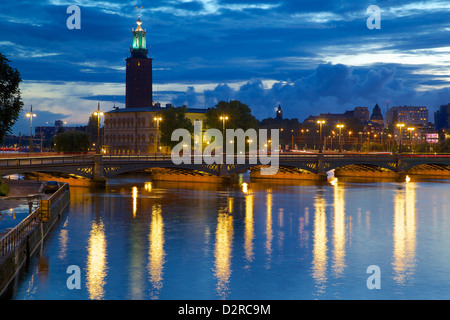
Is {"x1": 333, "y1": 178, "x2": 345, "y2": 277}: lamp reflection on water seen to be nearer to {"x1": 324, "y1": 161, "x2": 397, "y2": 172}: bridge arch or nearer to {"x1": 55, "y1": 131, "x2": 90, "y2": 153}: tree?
{"x1": 324, "y1": 161, "x2": 397, "y2": 172}: bridge arch

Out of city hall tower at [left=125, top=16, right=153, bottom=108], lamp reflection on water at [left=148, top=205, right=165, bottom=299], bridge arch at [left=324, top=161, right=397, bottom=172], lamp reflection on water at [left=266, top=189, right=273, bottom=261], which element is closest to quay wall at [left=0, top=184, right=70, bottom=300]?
lamp reflection on water at [left=148, top=205, right=165, bottom=299]

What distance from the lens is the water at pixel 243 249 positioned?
30.5 m

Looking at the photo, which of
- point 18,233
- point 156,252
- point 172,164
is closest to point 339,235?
point 156,252

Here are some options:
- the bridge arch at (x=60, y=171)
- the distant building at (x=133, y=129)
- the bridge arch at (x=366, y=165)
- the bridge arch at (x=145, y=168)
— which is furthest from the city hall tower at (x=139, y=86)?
the bridge arch at (x=60, y=171)

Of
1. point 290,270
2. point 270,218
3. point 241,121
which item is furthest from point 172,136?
point 290,270

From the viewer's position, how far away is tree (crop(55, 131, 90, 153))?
146 meters

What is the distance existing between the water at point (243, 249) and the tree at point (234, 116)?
64.3m

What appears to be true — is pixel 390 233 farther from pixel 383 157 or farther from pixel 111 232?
pixel 383 157

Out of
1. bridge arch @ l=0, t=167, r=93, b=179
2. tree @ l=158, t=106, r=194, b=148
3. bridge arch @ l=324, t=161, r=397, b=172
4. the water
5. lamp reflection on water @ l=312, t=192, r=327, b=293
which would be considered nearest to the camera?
the water

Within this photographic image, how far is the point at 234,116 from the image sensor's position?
5472 inches

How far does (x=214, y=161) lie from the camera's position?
314ft

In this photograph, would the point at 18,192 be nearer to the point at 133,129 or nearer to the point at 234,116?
the point at 234,116

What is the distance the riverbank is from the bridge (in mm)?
1781

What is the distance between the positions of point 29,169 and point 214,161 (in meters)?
35.0
